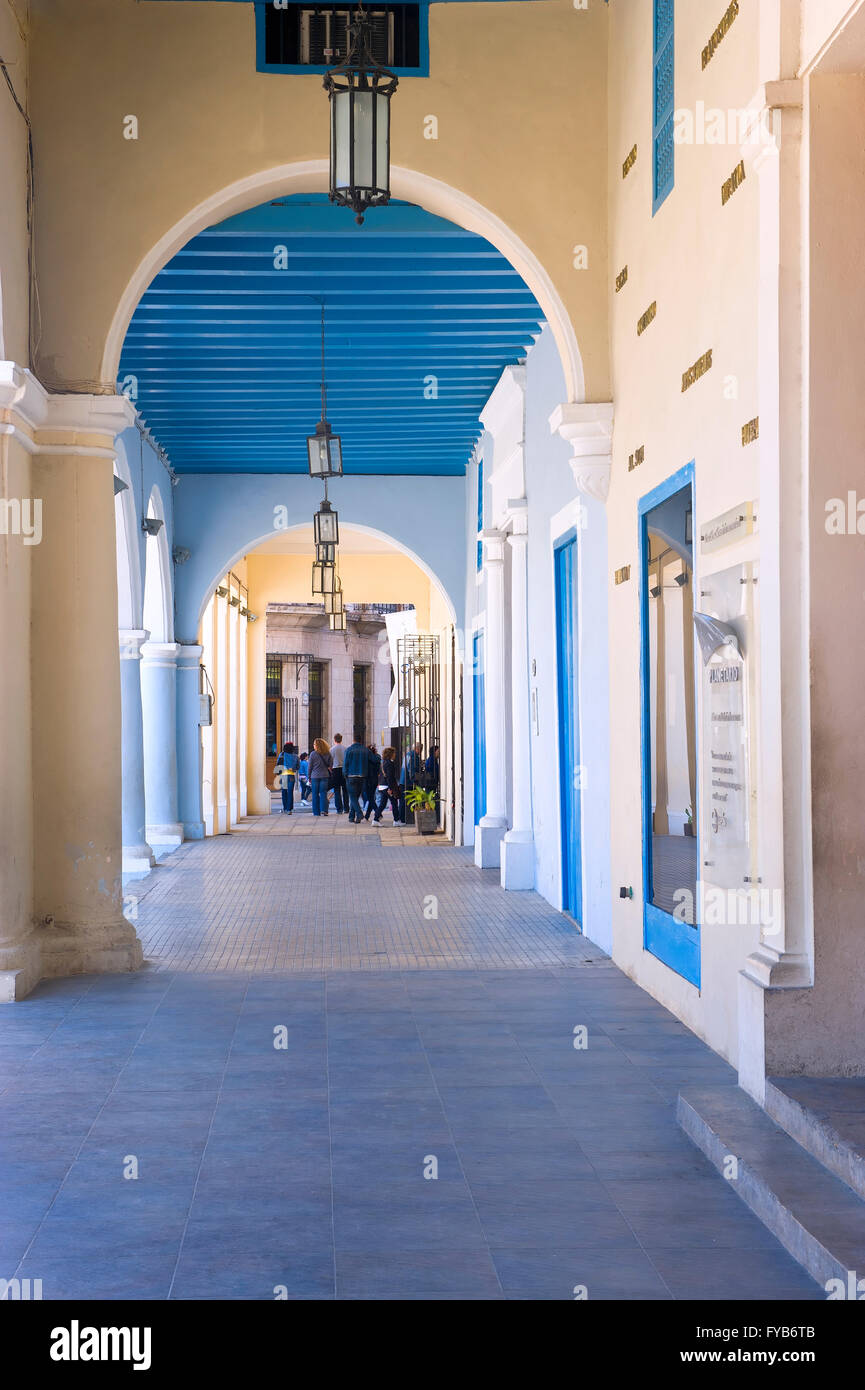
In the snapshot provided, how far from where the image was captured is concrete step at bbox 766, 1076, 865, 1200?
3.50 meters

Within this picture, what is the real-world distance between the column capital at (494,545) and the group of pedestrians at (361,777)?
22.3ft

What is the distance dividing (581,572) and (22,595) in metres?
3.14

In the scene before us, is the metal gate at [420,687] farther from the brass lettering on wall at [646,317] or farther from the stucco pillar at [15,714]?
the brass lettering on wall at [646,317]

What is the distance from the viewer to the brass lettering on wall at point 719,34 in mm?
4920

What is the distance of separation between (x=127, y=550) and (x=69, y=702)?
18.2ft

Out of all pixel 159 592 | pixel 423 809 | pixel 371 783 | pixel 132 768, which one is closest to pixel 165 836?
pixel 159 592

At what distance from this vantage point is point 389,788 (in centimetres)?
1998

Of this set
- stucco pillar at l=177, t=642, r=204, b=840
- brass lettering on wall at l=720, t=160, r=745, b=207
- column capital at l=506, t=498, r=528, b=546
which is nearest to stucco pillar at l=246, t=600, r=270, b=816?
stucco pillar at l=177, t=642, r=204, b=840

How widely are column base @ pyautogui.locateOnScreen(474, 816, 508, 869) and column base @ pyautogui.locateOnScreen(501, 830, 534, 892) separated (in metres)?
1.67

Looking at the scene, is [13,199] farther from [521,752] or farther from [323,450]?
[521,752]

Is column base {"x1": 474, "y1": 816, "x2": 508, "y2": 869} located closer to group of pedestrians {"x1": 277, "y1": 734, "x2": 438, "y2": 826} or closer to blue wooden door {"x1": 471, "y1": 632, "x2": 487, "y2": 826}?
blue wooden door {"x1": 471, "y1": 632, "x2": 487, "y2": 826}

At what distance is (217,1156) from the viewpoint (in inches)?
159

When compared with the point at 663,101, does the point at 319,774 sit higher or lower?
lower

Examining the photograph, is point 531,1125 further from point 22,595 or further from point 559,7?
point 559,7
